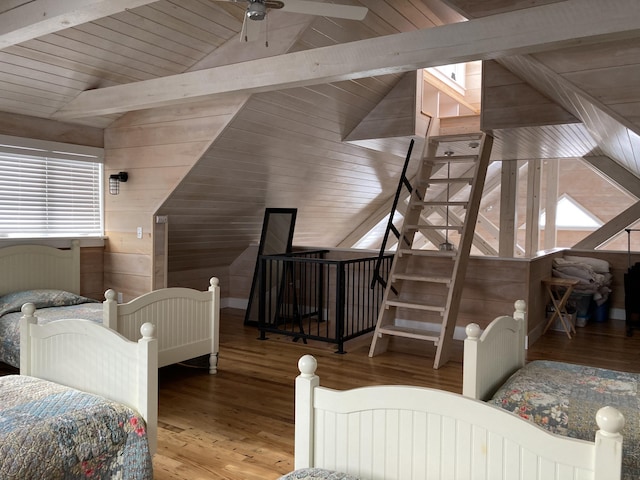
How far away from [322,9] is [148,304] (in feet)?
7.55

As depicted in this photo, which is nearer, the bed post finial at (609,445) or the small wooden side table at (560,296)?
the bed post finial at (609,445)

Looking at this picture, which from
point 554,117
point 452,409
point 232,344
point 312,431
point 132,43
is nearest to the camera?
point 452,409

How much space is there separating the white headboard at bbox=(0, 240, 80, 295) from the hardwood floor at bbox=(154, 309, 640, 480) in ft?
5.37

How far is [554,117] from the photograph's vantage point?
16.2 feet

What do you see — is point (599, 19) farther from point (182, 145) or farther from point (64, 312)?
point (64, 312)

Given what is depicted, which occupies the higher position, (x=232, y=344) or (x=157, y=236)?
(x=157, y=236)

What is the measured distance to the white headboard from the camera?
16.0ft

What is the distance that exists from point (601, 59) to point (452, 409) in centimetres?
201

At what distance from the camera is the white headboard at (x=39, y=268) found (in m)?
4.87

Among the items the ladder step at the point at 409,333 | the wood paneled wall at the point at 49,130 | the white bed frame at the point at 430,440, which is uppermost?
the wood paneled wall at the point at 49,130

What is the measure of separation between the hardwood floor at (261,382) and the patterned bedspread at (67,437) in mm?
530

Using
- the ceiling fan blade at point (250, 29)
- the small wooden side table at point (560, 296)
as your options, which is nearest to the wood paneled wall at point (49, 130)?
the ceiling fan blade at point (250, 29)

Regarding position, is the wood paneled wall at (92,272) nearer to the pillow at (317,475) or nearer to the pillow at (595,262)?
the pillow at (317,475)

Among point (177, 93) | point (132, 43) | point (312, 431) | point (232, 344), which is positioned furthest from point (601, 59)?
point (232, 344)
